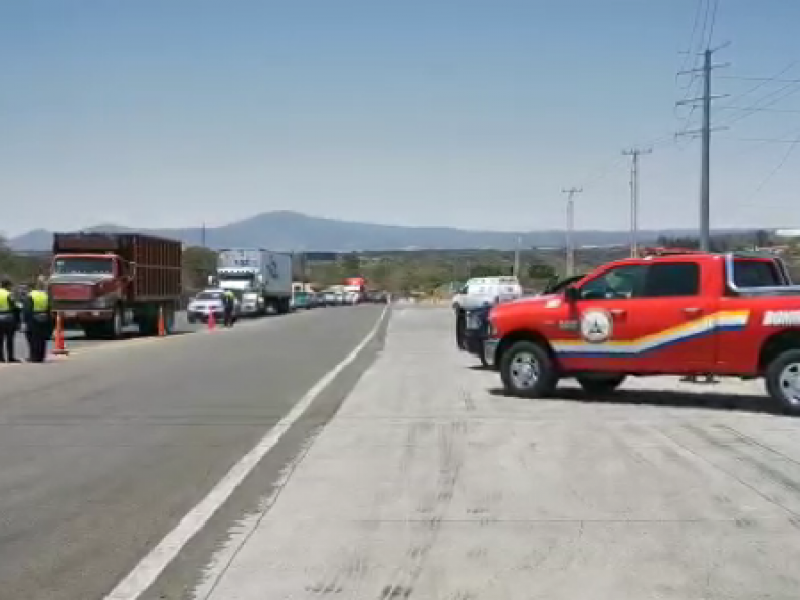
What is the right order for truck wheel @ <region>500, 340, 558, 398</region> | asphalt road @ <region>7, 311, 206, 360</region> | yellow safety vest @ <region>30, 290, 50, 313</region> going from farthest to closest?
asphalt road @ <region>7, 311, 206, 360</region>, yellow safety vest @ <region>30, 290, 50, 313</region>, truck wheel @ <region>500, 340, 558, 398</region>

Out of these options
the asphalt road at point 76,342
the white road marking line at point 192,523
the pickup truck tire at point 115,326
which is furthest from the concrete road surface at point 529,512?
the pickup truck tire at point 115,326

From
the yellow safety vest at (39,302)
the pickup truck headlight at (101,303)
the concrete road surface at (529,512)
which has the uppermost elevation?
the yellow safety vest at (39,302)

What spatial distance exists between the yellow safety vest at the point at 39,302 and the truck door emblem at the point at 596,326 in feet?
41.5

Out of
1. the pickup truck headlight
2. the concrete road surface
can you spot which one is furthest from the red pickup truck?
the pickup truck headlight

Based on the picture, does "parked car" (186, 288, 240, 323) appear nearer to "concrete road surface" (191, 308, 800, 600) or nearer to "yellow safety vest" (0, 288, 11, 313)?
"yellow safety vest" (0, 288, 11, 313)

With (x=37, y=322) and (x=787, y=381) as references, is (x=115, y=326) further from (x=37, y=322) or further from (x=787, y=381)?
(x=787, y=381)

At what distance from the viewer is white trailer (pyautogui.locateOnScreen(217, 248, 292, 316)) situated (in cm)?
6169

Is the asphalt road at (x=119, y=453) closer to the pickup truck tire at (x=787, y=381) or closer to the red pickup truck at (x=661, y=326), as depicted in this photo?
the red pickup truck at (x=661, y=326)

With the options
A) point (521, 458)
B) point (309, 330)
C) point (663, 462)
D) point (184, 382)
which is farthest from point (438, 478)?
point (309, 330)

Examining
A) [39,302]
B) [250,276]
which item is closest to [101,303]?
[39,302]

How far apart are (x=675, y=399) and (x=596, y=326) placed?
179cm

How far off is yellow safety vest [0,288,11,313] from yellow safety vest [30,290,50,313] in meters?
0.49

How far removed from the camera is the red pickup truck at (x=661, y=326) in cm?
1368

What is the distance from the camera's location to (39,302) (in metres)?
23.2
